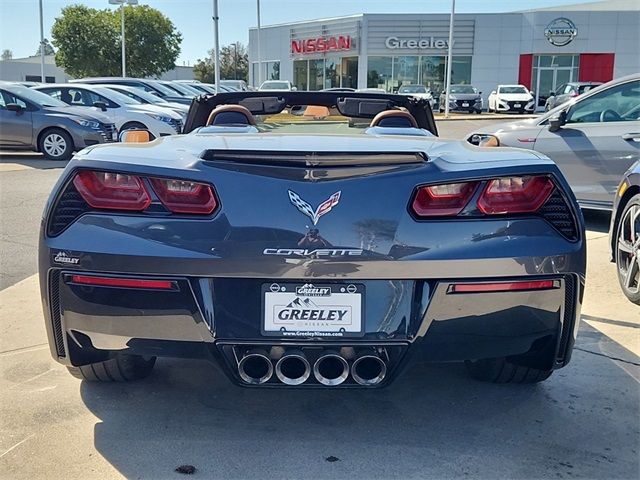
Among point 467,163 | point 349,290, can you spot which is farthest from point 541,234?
point 349,290

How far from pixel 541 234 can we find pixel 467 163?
0.38m

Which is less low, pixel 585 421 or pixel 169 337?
pixel 169 337

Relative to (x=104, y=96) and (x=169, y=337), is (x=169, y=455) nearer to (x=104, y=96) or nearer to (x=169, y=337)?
(x=169, y=337)

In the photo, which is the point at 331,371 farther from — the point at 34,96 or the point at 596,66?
the point at 596,66

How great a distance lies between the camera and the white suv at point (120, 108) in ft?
45.7

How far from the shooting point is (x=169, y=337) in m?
2.41

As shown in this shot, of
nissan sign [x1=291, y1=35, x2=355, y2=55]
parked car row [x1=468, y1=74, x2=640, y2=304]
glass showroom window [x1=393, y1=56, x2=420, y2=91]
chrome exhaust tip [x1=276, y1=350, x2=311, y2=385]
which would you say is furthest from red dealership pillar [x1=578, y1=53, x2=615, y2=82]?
chrome exhaust tip [x1=276, y1=350, x2=311, y2=385]

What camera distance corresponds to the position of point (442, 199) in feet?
7.88

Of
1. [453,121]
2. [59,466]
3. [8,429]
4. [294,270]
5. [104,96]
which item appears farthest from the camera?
[453,121]

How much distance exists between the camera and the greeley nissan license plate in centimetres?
233

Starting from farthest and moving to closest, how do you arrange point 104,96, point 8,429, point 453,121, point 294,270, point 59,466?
point 453,121
point 104,96
point 8,429
point 59,466
point 294,270

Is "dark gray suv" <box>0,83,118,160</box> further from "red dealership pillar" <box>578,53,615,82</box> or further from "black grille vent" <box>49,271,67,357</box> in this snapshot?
"red dealership pillar" <box>578,53,615,82</box>

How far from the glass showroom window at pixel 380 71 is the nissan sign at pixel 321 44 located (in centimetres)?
172

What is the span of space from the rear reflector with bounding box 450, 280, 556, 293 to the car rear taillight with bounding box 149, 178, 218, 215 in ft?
3.03
